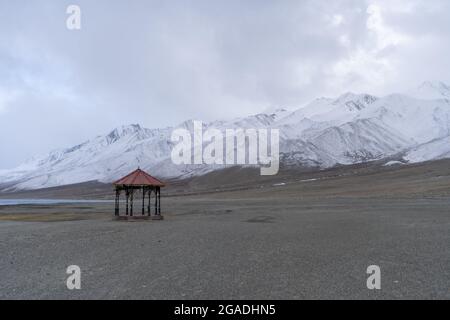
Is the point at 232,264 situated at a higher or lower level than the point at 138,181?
lower

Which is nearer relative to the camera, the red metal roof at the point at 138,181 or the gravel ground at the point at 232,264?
the gravel ground at the point at 232,264

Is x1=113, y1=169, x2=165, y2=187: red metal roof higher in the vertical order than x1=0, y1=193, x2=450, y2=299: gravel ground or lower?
higher

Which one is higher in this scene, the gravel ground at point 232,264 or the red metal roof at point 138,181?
the red metal roof at point 138,181

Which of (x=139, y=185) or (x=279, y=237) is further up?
(x=139, y=185)

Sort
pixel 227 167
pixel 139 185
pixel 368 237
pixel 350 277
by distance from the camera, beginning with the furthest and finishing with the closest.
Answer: pixel 227 167
pixel 139 185
pixel 368 237
pixel 350 277

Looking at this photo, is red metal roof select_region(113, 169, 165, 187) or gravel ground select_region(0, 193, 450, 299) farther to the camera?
A: red metal roof select_region(113, 169, 165, 187)

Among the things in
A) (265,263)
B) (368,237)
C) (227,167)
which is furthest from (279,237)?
(227,167)

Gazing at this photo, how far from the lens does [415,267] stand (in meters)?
11.8

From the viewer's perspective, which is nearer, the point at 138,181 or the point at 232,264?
the point at 232,264
